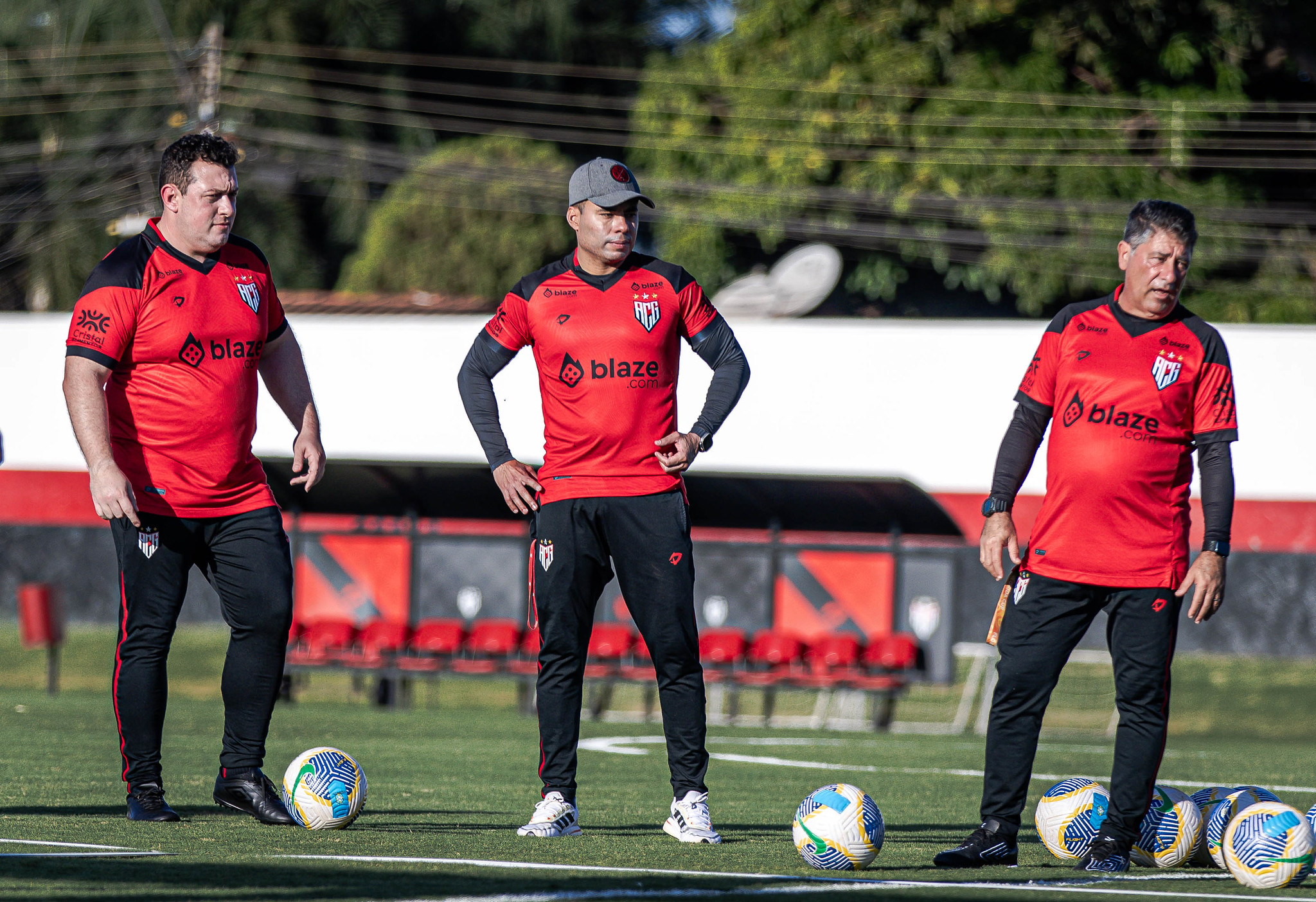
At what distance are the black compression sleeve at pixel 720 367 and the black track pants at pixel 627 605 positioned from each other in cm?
36

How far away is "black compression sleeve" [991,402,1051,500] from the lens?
5.74 m

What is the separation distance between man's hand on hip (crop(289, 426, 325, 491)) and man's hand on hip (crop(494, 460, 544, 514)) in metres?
0.70

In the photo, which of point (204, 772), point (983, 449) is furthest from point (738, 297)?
point (204, 772)

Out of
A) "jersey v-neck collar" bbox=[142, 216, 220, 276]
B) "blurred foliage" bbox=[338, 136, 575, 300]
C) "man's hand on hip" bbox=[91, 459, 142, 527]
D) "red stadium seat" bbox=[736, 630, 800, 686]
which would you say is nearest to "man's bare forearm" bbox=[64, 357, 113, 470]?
"man's hand on hip" bbox=[91, 459, 142, 527]

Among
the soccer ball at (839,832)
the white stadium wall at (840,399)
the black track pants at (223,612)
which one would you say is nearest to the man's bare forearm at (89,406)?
the black track pants at (223,612)

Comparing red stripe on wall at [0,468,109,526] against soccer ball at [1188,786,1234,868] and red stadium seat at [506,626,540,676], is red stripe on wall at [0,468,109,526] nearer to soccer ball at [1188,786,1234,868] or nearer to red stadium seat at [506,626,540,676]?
red stadium seat at [506,626,540,676]

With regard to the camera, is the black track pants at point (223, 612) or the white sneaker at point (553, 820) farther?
the black track pants at point (223, 612)

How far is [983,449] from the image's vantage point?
21797mm

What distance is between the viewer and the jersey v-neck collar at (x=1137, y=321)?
5.70 metres

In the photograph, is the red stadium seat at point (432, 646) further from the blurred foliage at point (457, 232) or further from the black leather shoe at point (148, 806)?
the blurred foliage at point (457, 232)

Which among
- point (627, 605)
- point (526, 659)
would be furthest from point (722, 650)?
point (627, 605)

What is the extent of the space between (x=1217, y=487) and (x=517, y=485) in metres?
2.32

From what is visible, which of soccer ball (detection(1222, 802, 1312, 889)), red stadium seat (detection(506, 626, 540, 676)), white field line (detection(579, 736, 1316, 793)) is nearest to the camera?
soccer ball (detection(1222, 802, 1312, 889))

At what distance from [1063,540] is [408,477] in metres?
14.3
